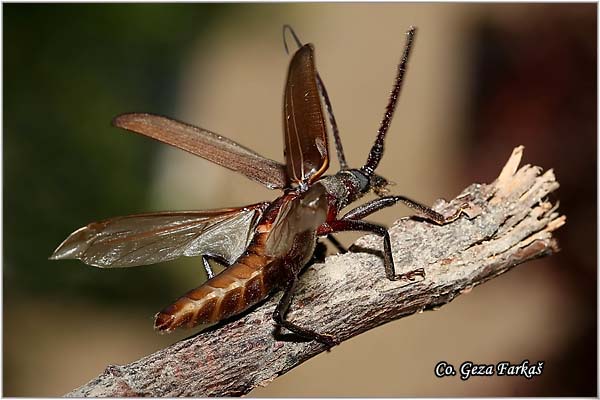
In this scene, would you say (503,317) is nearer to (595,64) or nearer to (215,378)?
(595,64)

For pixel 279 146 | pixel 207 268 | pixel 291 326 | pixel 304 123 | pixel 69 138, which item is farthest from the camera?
pixel 279 146

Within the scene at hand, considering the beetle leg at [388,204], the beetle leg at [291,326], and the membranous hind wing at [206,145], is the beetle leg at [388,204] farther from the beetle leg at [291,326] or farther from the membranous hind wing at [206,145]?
the beetle leg at [291,326]

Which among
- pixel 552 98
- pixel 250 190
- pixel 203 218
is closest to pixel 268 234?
pixel 203 218

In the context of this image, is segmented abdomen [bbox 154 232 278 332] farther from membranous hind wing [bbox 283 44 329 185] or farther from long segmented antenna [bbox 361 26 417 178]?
long segmented antenna [bbox 361 26 417 178]

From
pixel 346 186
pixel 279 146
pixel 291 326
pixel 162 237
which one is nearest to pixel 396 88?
pixel 346 186

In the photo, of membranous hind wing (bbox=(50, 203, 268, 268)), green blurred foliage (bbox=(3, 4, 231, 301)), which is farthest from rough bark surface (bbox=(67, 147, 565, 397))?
green blurred foliage (bbox=(3, 4, 231, 301))

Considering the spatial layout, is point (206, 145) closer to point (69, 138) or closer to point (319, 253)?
point (319, 253)
